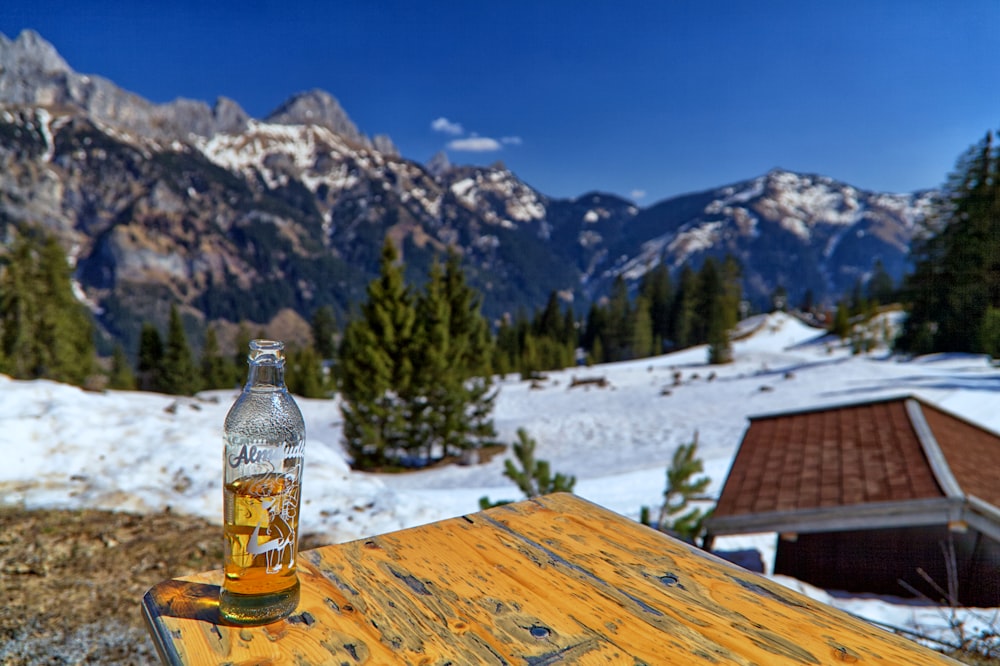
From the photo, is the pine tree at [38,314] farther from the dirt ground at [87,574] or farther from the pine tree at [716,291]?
the pine tree at [716,291]

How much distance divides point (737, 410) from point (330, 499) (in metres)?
17.0

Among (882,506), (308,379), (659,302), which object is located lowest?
(308,379)

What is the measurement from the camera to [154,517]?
4.96m

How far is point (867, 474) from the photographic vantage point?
5645 millimetres

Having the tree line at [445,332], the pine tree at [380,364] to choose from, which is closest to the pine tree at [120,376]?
the tree line at [445,332]

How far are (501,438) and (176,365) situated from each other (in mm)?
37947

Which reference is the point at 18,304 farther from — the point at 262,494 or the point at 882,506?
the point at 882,506

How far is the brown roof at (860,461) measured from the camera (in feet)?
16.8

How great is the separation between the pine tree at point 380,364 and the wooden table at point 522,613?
526 inches

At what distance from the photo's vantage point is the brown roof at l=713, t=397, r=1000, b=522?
5114mm

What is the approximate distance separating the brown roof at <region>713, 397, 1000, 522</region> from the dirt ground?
4.45m

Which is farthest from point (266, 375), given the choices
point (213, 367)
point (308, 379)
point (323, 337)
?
point (323, 337)

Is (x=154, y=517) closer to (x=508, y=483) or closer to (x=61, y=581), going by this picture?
(x=61, y=581)

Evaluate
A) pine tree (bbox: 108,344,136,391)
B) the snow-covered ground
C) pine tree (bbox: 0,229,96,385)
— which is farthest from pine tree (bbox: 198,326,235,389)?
the snow-covered ground
